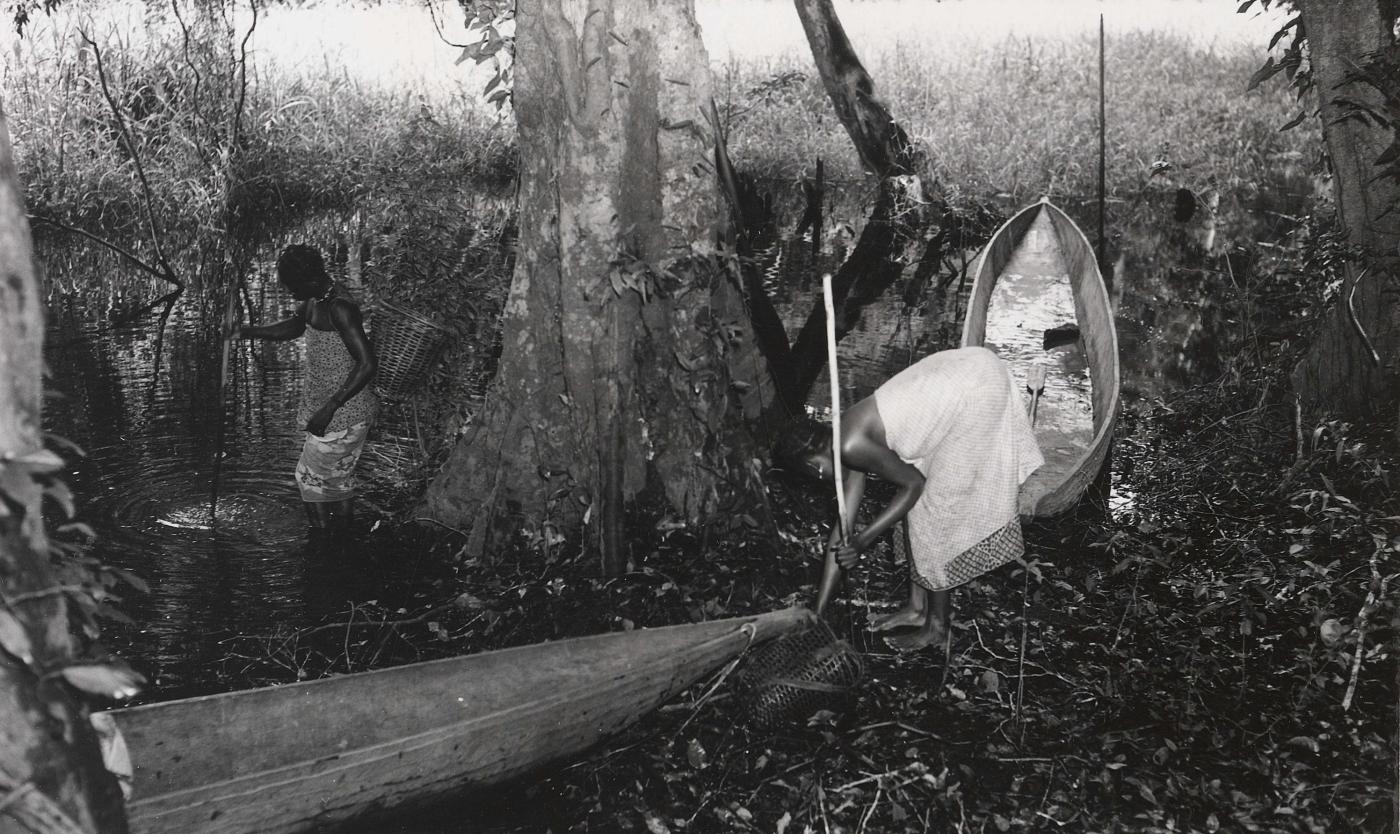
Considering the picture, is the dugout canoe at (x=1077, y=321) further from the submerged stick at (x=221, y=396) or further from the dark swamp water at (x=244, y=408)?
the submerged stick at (x=221, y=396)

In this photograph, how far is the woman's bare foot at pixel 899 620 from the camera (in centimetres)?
351

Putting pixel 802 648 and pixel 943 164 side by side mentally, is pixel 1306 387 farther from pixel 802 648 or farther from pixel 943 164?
pixel 943 164

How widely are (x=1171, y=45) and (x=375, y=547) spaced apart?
30.5 feet

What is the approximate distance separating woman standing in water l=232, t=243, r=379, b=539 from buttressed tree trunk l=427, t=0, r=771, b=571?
0.43 m

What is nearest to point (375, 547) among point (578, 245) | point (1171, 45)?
point (578, 245)

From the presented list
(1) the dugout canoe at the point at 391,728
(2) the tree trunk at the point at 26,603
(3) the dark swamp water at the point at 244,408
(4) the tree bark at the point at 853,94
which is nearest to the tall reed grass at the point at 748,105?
(4) the tree bark at the point at 853,94

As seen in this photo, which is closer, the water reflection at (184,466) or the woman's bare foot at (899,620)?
the woman's bare foot at (899,620)

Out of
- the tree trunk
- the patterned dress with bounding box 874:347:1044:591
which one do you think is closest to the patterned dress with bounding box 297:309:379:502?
the patterned dress with bounding box 874:347:1044:591

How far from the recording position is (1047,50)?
1126 centimetres

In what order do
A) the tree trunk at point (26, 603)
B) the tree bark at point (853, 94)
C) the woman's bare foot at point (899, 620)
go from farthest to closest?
the tree bark at point (853, 94) → the woman's bare foot at point (899, 620) → the tree trunk at point (26, 603)

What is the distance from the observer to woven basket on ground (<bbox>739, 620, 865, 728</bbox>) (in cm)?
281

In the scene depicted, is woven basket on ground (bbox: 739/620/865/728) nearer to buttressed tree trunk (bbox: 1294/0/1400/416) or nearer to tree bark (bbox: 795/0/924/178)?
buttressed tree trunk (bbox: 1294/0/1400/416)

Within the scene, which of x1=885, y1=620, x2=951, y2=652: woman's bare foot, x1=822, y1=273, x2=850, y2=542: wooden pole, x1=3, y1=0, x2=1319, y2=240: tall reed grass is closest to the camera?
x1=822, y1=273, x2=850, y2=542: wooden pole

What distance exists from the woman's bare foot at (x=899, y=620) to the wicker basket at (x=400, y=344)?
1.80 meters
